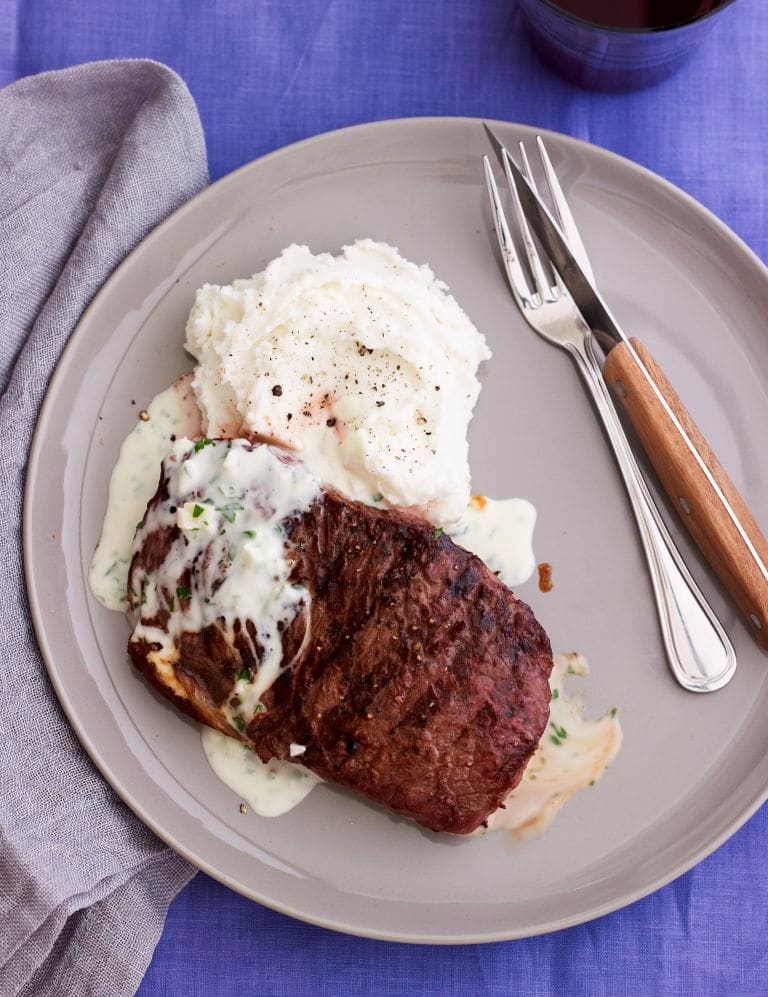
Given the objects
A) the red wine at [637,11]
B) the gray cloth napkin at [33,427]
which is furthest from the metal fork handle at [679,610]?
the gray cloth napkin at [33,427]

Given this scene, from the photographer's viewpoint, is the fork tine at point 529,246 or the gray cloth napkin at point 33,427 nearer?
the gray cloth napkin at point 33,427

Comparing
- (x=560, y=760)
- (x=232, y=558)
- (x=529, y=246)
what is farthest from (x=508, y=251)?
(x=560, y=760)

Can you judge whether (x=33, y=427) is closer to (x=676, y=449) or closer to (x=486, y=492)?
(x=486, y=492)

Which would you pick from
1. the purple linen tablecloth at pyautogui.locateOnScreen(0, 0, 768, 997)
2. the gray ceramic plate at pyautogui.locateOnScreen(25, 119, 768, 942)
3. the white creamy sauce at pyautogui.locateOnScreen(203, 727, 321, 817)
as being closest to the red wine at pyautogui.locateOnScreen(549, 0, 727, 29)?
the purple linen tablecloth at pyautogui.locateOnScreen(0, 0, 768, 997)

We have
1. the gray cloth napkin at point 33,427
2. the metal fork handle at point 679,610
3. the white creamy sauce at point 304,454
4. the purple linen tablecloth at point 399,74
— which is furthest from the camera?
the purple linen tablecloth at point 399,74

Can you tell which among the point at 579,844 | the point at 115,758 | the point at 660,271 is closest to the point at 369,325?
the point at 660,271

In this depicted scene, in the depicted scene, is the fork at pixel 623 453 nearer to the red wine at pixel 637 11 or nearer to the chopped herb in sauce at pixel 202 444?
the red wine at pixel 637 11

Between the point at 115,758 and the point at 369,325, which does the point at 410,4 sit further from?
the point at 115,758
